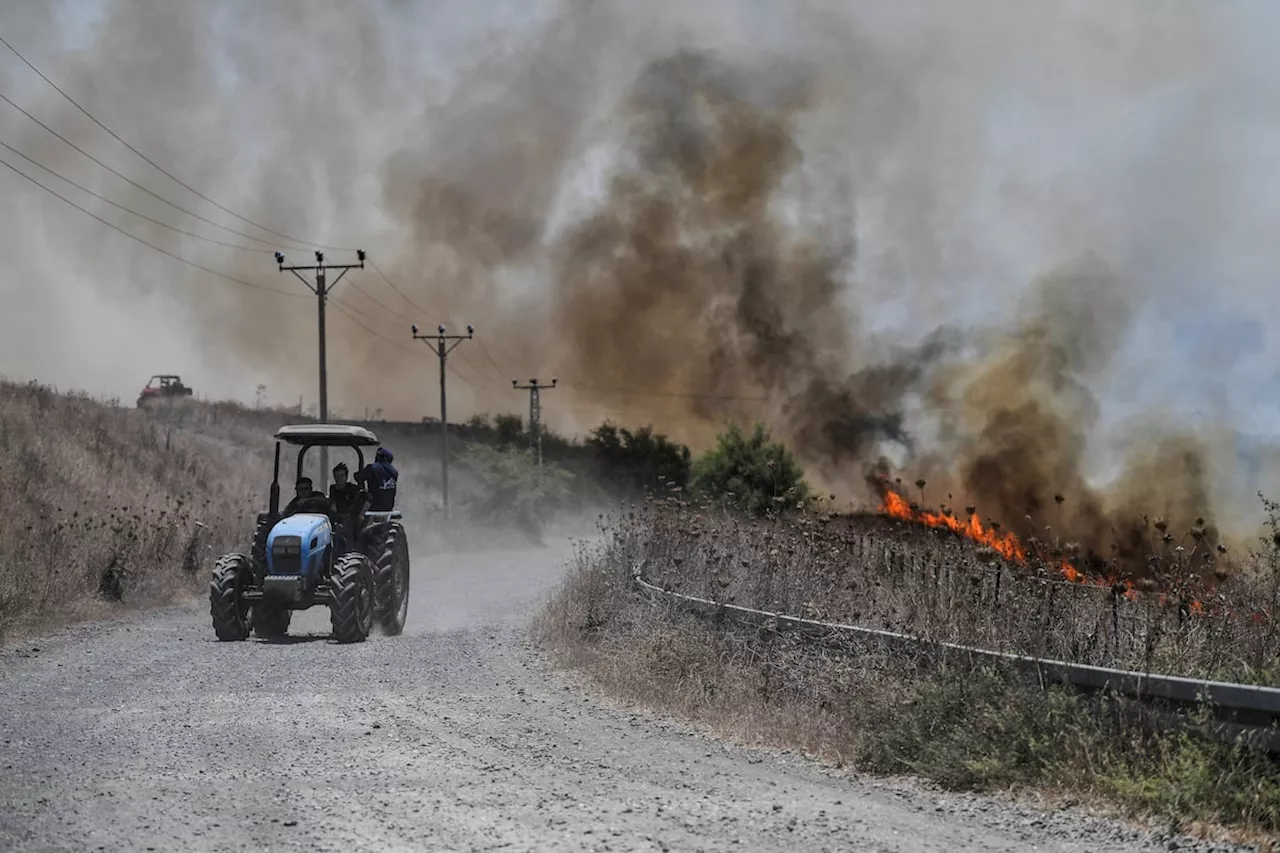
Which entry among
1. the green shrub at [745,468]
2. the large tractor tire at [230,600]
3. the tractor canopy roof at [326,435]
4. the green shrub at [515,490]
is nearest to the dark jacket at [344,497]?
the tractor canopy roof at [326,435]

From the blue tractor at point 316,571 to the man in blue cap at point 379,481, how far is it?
0.20 m

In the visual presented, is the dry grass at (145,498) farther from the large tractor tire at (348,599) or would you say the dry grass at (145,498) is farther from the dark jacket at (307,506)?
the large tractor tire at (348,599)

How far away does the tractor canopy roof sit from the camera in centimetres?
1725

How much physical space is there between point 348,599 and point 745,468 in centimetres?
1866

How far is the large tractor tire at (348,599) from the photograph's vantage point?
16.1m

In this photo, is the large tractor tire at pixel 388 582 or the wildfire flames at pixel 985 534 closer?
the wildfire flames at pixel 985 534

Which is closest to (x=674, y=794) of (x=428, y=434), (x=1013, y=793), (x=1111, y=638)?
(x=1013, y=793)

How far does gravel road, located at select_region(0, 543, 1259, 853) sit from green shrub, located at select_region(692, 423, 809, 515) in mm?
18556

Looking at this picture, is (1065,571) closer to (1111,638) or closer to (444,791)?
(1111,638)

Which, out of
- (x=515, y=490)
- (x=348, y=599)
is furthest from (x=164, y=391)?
(x=348, y=599)

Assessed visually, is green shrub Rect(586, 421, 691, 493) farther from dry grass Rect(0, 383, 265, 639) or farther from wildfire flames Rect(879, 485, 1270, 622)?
wildfire flames Rect(879, 485, 1270, 622)

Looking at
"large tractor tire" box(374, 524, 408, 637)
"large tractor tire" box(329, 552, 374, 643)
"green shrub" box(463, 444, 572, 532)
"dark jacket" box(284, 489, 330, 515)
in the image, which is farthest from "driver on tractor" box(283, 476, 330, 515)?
"green shrub" box(463, 444, 572, 532)

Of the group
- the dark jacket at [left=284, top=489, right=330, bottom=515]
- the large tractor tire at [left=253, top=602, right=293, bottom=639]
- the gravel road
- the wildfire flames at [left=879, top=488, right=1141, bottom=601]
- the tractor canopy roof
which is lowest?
the gravel road

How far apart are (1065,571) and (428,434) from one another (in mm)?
78774
